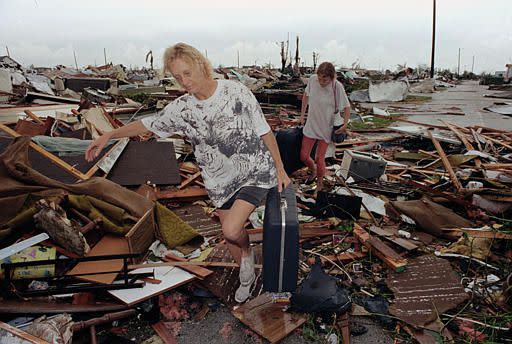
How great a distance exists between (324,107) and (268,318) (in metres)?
3.20

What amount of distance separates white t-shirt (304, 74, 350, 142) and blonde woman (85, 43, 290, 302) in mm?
2522

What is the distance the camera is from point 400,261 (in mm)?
3467

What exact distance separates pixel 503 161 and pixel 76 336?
288 inches

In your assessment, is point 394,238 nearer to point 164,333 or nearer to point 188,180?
point 164,333

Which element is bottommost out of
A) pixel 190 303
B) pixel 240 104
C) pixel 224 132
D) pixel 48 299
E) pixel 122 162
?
pixel 190 303

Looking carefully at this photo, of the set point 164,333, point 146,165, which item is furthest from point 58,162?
point 164,333

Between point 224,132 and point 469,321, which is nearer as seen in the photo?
point 224,132

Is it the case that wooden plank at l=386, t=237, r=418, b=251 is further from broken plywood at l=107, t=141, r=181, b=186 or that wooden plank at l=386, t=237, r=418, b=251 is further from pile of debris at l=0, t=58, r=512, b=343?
broken plywood at l=107, t=141, r=181, b=186

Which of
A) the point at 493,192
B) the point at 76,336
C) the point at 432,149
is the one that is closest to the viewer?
the point at 76,336

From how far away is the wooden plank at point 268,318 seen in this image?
268 cm

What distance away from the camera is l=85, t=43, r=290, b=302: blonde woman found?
8.25 ft

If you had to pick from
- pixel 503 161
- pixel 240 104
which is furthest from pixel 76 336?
pixel 503 161

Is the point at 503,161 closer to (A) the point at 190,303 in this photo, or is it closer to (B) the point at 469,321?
(B) the point at 469,321

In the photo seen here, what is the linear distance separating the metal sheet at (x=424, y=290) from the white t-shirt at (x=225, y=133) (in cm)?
155
